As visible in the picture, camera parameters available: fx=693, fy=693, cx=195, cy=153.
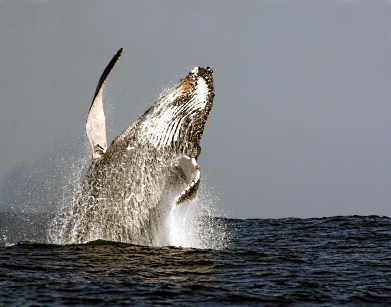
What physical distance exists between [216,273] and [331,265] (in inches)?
112

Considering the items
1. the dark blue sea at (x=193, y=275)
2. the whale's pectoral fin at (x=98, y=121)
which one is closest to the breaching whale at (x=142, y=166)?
the whale's pectoral fin at (x=98, y=121)

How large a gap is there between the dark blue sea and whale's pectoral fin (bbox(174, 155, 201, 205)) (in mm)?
1168

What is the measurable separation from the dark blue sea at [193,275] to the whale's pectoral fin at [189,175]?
46.0 inches

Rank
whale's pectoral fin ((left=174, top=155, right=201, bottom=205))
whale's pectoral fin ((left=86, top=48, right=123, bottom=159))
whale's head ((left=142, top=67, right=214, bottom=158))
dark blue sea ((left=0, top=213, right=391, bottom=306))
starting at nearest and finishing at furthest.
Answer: dark blue sea ((left=0, top=213, right=391, bottom=306)), whale's pectoral fin ((left=174, top=155, right=201, bottom=205)), whale's head ((left=142, top=67, right=214, bottom=158)), whale's pectoral fin ((left=86, top=48, right=123, bottom=159))

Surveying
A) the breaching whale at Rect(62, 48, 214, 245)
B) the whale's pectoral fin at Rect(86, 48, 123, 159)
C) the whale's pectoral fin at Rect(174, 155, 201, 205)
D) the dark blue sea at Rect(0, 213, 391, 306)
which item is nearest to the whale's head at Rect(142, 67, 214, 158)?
the breaching whale at Rect(62, 48, 214, 245)

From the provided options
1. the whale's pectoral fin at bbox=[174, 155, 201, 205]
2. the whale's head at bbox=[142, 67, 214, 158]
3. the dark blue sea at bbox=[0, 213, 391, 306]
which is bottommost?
the dark blue sea at bbox=[0, 213, 391, 306]

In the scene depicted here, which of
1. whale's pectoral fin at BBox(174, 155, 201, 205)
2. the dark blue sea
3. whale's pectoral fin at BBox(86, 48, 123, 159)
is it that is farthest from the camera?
whale's pectoral fin at BBox(86, 48, 123, 159)

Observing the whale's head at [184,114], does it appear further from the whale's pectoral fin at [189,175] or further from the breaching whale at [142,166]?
the whale's pectoral fin at [189,175]

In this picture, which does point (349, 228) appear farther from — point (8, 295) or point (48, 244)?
point (8, 295)

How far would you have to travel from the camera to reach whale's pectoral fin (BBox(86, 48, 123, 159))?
1352 cm

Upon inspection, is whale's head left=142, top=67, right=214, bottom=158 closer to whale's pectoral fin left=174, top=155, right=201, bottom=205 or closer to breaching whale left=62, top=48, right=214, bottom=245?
breaching whale left=62, top=48, right=214, bottom=245

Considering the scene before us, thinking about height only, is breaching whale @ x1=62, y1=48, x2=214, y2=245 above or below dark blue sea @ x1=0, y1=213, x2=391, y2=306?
above

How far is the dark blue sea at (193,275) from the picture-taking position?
32.0 ft

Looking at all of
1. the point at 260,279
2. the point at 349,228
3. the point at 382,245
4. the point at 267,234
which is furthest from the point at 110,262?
the point at 349,228
